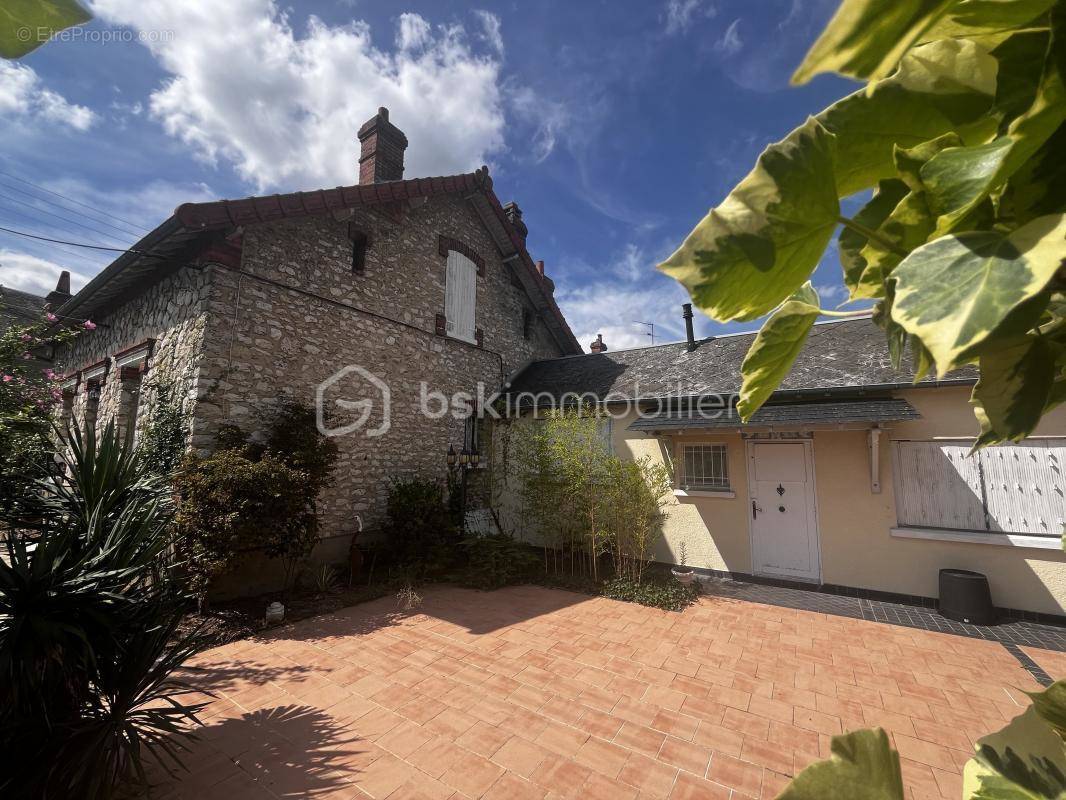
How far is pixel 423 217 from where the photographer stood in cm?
954

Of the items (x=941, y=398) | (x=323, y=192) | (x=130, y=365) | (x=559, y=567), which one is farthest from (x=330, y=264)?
(x=941, y=398)

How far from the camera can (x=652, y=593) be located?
6629 millimetres

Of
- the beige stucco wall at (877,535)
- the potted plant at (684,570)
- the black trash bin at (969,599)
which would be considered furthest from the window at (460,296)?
the black trash bin at (969,599)

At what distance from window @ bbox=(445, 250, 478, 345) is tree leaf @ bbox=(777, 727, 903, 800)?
9.90 meters

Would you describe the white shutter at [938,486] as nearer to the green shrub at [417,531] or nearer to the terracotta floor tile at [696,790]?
the terracotta floor tile at [696,790]

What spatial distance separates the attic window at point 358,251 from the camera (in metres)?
8.17

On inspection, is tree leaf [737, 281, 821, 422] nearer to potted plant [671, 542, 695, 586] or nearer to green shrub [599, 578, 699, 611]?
green shrub [599, 578, 699, 611]

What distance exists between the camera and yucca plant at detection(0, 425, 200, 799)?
7.63ft

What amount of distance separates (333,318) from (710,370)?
7144 millimetres

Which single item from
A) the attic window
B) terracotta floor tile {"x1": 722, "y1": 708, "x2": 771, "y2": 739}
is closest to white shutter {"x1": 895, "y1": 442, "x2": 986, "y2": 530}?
terracotta floor tile {"x1": 722, "y1": 708, "x2": 771, "y2": 739}

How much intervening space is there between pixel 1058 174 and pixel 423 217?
10342mm

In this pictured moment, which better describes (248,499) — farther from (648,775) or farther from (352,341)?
(648,775)

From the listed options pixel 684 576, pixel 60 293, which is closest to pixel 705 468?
pixel 684 576

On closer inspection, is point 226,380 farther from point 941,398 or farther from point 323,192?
point 941,398
